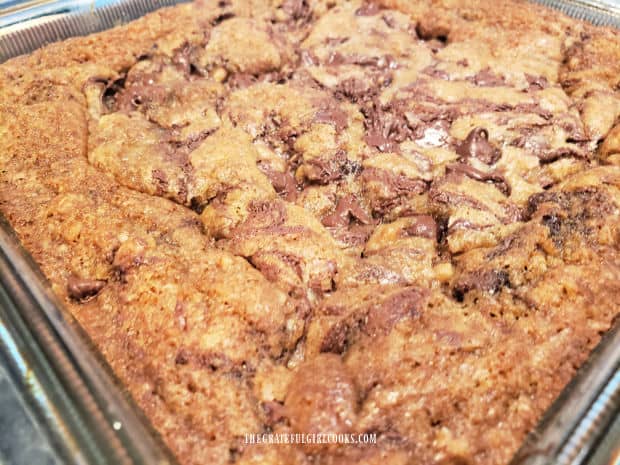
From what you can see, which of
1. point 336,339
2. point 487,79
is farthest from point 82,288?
point 487,79

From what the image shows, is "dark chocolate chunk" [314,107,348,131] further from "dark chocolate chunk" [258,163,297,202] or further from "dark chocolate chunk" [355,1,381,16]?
"dark chocolate chunk" [355,1,381,16]

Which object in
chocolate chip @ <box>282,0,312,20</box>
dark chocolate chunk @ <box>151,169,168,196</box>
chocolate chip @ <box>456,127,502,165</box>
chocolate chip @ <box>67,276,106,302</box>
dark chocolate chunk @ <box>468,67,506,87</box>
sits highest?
chocolate chip @ <box>282,0,312,20</box>

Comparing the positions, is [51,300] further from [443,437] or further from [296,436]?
[443,437]

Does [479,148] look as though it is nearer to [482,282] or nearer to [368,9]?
[482,282]

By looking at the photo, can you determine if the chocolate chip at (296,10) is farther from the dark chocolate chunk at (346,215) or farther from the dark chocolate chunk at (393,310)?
the dark chocolate chunk at (393,310)

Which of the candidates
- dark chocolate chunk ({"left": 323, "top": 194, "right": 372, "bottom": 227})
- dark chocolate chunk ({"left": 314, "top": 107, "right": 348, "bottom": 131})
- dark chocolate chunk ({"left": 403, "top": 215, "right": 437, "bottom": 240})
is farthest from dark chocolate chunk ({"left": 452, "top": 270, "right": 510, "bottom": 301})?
dark chocolate chunk ({"left": 314, "top": 107, "right": 348, "bottom": 131})

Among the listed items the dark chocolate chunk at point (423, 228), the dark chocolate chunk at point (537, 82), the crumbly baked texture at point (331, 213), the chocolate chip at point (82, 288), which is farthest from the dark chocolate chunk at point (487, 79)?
the chocolate chip at point (82, 288)

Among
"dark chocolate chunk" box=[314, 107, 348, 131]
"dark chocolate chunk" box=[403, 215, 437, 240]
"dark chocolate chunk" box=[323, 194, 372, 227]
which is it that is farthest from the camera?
"dark chocolate chunk" box=[314, 107, 348, 131]

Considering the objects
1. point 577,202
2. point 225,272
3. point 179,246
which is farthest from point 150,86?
point 577,202

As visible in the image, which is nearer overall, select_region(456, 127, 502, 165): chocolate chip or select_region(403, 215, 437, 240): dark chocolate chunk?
select_region(403, 215, 437, 240): dark chocolate chunk
